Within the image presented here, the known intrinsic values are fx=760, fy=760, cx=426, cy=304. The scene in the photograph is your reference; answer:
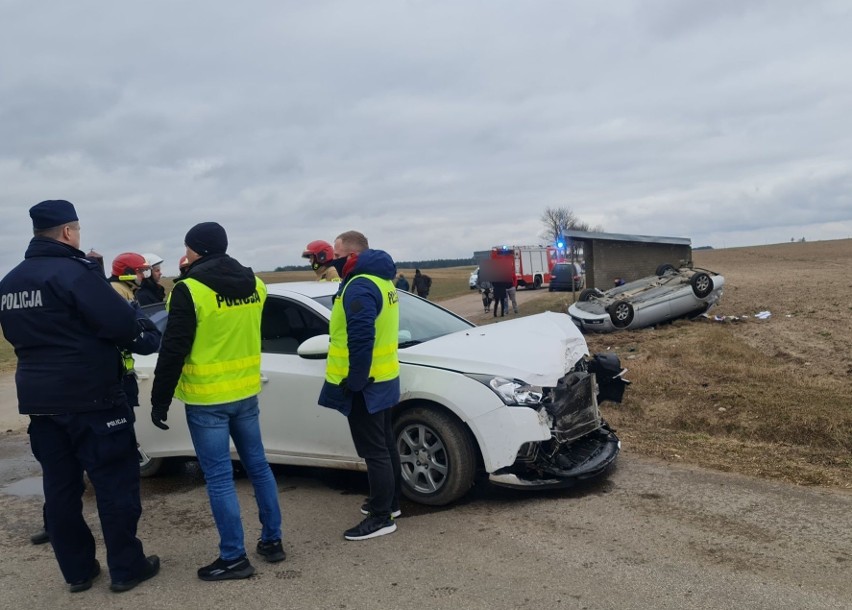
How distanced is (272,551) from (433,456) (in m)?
1.25

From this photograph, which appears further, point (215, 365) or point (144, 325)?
point (144, 325)

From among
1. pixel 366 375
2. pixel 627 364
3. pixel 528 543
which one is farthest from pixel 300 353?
pixel 627 364

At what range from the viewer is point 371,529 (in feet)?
15.4

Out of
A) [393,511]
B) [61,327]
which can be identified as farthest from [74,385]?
[393,511]

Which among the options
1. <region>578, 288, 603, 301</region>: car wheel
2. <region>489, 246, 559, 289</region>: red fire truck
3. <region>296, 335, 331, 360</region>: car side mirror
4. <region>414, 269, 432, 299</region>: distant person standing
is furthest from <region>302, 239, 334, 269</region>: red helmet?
<region>489, 246, 559, 289</region>: red fire truck

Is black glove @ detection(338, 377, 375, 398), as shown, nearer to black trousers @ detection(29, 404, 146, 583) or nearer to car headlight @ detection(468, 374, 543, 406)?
car headlight @ detection(468, 374, 543, 406)

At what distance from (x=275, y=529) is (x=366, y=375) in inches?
40.5

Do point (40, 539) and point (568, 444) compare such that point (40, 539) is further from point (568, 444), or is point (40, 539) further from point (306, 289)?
point (568, 444)

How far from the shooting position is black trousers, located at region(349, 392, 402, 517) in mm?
4719

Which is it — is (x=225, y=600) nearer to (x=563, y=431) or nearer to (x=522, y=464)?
(x=522, y=464)

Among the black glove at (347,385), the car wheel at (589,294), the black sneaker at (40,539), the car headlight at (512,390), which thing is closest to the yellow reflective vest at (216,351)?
the black glove at (347,385)

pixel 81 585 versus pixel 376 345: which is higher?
pixel 376 345

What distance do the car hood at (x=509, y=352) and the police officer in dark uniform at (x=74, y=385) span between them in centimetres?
188

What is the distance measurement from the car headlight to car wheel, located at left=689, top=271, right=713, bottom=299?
37.5 ft
